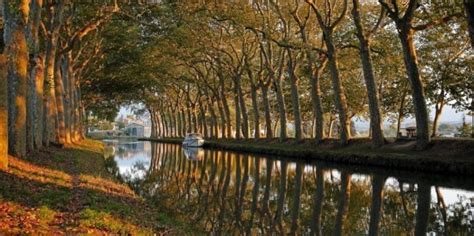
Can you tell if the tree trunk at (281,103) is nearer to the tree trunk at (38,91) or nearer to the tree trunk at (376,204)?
the tree trunk at (38,91)

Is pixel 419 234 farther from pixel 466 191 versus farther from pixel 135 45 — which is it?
pixel 135 45

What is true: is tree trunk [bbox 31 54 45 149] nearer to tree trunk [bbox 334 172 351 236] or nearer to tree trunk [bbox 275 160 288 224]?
tree trunk [bbox 275 160 288 224]

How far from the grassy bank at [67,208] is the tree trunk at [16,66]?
2.03 m

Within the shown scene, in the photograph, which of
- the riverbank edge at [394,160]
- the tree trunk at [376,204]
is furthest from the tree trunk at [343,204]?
the riverbank edge at [394,160]

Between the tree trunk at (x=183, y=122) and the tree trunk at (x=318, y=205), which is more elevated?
the tree trunk at (x=183, y=122)

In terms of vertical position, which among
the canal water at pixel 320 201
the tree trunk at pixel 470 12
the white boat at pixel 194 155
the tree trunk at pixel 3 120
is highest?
the tree trunk at pixel 470 12

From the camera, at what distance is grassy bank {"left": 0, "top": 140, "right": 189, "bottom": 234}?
28.9ft

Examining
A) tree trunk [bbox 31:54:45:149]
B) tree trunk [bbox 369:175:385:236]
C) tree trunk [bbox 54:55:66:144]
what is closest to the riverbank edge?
tree trunk [bbox 369:175:385:236]

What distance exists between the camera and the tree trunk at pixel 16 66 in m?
16.2

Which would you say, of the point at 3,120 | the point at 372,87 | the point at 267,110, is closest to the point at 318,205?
the point at 3,120

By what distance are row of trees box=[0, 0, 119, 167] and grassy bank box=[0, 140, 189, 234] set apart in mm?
1805

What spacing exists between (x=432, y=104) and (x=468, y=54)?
4969mm

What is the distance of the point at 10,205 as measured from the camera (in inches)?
393

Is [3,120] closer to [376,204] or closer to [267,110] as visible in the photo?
[376,204]
